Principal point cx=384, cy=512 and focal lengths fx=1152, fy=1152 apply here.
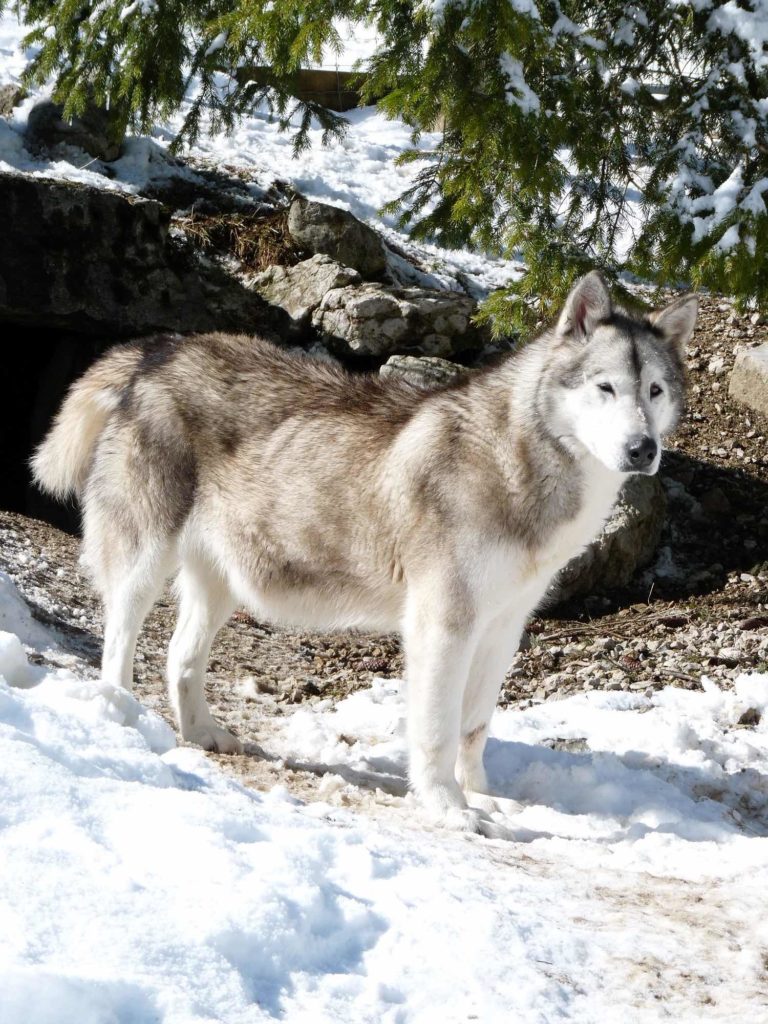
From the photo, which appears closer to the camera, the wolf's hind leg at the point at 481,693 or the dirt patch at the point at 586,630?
the wolf's hind leg at the point at 481,693

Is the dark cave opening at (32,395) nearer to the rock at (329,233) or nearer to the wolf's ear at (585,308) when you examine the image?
the rock at (329,233)

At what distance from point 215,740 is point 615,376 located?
96.6 inches

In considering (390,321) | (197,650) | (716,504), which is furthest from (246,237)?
(197,650)

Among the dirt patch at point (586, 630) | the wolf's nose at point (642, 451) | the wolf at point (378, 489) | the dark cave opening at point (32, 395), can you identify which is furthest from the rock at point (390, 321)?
the wolf's nose at point (642, 451)

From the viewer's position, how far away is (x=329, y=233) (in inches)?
400

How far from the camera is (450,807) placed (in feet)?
15.6

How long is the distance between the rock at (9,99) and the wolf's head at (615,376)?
803cm

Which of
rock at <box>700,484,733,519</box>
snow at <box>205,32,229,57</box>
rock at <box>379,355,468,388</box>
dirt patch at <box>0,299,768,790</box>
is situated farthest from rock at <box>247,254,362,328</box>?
rock at <box>700,484,733,519</box>

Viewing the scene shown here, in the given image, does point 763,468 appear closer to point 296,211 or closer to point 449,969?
point 296,211

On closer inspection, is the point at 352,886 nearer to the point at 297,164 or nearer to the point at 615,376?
the point at 615,376

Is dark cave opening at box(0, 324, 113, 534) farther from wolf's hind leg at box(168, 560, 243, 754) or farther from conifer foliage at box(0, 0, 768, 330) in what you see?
wolf's hind leg at box(168, 560, 243, 754)

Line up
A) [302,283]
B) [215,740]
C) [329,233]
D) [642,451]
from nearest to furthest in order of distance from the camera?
1. [642,451]
2. [215,740]
3. [302,283]
4. [329,233]

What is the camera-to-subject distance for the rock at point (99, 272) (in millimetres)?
9234

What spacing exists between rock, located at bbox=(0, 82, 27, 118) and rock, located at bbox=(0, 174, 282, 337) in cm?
218
